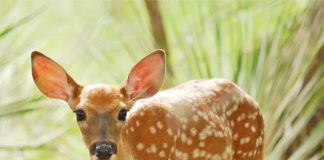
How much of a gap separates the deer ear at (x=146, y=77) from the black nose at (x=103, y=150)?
0.05 metres

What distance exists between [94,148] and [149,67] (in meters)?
0.08

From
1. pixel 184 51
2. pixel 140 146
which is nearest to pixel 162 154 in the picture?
pixel 140 146

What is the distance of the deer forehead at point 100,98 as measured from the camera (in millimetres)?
762

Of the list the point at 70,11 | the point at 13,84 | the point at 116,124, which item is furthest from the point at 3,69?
the point at 116,124

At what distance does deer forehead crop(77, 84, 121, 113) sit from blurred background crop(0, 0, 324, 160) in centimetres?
22

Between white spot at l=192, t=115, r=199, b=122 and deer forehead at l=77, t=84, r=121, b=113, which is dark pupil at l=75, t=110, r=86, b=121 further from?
white spot at l=192, t=115, r=199, b=122

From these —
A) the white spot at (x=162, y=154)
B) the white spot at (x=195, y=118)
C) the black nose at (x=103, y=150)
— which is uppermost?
the black nose at (x=103, y=150)

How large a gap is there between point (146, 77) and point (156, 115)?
4cm

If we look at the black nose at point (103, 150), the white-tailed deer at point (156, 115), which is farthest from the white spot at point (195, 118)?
the black nose at point (103, 150)

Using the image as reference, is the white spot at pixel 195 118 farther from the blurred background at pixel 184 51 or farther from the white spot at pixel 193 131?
the blurred background at pixel 184 51

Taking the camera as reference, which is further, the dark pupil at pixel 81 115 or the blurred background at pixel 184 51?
the blurred background at pixel 184 51

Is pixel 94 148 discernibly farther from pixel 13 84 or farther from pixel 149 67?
pixel 13 84

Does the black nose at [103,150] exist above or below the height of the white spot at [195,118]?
above

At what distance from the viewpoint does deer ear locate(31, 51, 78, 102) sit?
0.77 meters
